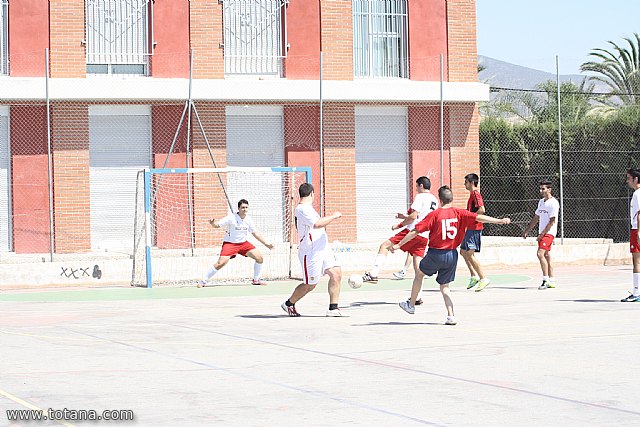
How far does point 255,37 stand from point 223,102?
6.64ft

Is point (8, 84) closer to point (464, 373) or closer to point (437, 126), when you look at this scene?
point (437, 126)

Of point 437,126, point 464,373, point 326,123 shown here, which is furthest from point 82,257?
point 464,373

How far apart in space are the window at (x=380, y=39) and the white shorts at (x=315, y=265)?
14.3m

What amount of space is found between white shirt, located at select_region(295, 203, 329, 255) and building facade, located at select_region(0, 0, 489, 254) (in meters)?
10.2

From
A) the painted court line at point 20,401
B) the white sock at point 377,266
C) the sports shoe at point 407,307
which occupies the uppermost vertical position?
the white sock at point 377,266

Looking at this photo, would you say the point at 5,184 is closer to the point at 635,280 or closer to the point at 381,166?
A: the point at 381,166

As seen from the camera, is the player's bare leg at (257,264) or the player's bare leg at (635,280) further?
the player's bare leg at (257,264)

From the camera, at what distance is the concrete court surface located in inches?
346

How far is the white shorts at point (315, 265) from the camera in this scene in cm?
1566

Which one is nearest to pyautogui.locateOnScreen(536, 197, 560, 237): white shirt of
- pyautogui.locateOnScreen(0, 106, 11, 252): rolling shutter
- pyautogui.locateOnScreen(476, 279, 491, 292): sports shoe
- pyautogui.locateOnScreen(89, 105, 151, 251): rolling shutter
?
pyautogui.locateOnScreen(476, 279, 491, 292): sports shoe

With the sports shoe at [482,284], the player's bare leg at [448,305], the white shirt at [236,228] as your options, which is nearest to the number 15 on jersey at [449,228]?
the player's bare leg at [448,305]

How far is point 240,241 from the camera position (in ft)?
71.5

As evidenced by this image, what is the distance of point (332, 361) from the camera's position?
11539mm

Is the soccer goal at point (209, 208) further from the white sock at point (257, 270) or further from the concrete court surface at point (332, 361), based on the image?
the concrete court surface at point (332, 361)
